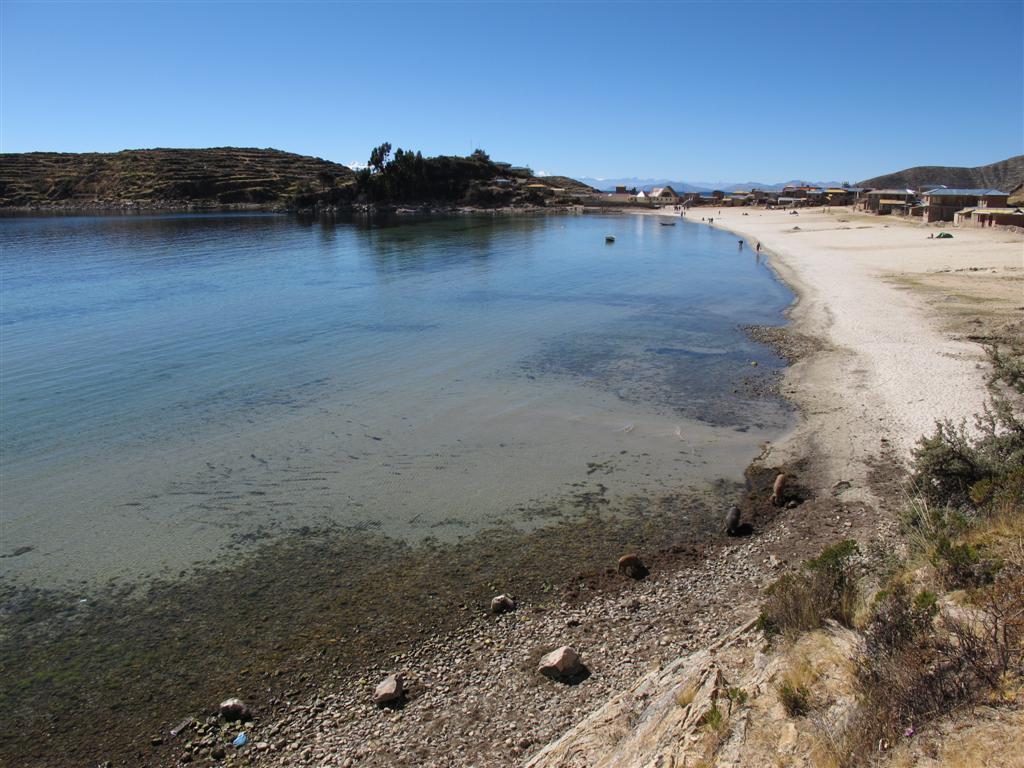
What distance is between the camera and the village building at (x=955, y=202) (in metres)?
75.1

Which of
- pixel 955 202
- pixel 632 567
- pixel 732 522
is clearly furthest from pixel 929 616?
pixel 955 202

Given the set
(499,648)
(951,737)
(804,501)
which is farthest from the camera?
(804,501)

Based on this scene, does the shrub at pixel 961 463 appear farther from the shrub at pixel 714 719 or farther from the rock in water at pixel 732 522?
the shrub at pixel 714 719

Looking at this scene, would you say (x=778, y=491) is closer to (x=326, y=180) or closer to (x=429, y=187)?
(x=429, y=187)

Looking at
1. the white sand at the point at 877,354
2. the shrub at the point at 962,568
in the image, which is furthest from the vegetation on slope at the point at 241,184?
the shrub at the point at 962,568

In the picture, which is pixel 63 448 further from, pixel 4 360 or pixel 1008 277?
pixel 1008 277

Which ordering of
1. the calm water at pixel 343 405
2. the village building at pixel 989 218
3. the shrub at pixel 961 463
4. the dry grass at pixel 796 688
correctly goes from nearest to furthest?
the dry grass at pixel 796 688 < the shrub at pixel 961 463 < the calm water at pixel 343 405 < the village building at pixel 989 218

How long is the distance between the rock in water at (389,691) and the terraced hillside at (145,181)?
519ft

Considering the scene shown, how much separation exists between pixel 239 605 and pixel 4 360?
24498 millimetres

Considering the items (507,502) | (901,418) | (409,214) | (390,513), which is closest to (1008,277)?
(901,418)

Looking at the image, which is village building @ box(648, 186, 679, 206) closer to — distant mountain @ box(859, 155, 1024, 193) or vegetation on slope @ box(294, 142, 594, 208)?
vegetation on slope @ box(294, 142, 594, 208)

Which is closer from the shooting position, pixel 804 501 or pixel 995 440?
pixel 995 440

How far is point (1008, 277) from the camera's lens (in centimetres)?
3881

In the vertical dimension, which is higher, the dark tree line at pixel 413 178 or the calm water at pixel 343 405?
the dark tree line at pixel 413 178
